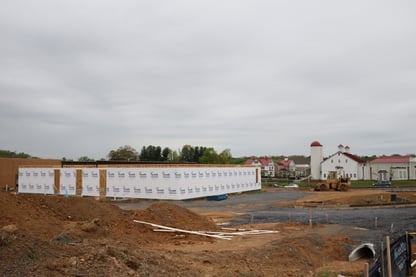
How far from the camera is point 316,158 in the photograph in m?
81.0

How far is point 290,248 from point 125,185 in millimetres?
31558

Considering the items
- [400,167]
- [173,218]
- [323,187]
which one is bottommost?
[323,187]

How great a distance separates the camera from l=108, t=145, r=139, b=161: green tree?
10088 centimetres

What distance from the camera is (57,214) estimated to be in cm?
2000

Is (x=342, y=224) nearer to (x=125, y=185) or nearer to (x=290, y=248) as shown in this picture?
(x=290, y=248)

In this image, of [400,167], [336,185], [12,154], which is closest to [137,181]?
[336,185]

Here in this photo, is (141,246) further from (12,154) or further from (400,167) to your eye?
(12,154)

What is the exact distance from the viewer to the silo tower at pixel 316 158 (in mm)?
80312

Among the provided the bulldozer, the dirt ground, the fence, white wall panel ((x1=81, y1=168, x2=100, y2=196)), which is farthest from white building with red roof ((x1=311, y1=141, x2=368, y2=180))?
the dirt ground

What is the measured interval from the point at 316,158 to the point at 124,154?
47.0 meters

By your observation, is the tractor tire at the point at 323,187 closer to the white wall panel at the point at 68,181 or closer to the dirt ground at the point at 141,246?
the white wall panel at the point at 68,181

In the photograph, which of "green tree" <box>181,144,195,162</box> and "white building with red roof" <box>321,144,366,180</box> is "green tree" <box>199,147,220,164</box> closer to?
"green tree" <box>181,144,195,162</box>

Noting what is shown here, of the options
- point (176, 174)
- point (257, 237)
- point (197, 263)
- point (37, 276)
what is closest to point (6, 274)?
point (37, 276)

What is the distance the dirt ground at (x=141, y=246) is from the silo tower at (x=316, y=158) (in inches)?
2347
